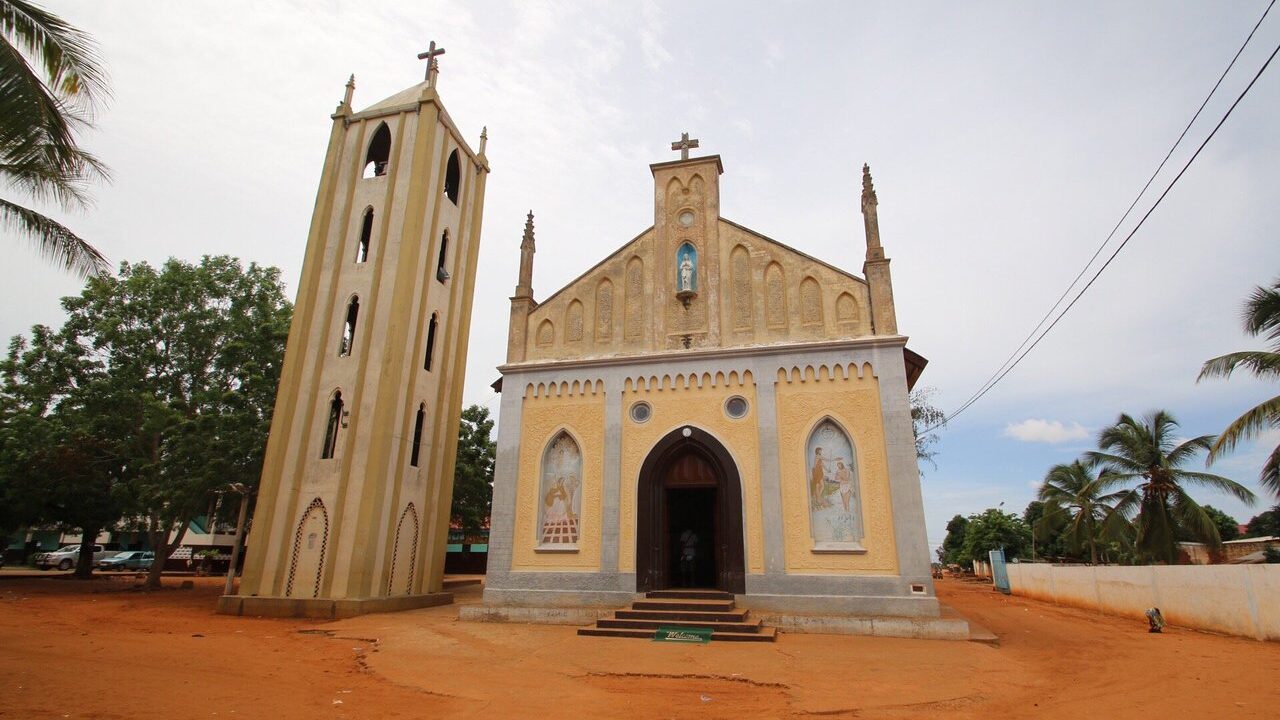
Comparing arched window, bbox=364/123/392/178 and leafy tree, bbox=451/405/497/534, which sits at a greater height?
arched window, bbox=364/123/392/178

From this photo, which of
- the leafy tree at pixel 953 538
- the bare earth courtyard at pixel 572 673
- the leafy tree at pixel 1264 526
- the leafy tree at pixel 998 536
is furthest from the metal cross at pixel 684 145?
the leafy tree at pixel 953 538

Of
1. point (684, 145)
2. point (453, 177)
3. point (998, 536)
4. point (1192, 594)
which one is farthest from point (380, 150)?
point (998, 536)

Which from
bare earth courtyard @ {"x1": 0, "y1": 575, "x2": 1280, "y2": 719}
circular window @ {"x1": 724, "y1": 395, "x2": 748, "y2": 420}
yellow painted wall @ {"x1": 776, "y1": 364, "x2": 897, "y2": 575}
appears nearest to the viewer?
bare earth courtyard @ {"x1": 0, "y1": 575, "x2": 1280, "y2": 719}

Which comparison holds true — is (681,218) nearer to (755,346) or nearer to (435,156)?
(755,346)

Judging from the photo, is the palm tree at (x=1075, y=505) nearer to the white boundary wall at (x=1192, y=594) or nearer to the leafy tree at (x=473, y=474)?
the white boundary wall at (x=1192, y=594)

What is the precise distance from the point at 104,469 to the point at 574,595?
1912 cm

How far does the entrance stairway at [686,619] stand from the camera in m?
11.5

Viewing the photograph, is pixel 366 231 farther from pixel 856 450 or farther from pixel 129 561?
pixel 129 561

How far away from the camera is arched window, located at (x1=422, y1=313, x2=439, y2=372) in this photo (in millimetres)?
18422

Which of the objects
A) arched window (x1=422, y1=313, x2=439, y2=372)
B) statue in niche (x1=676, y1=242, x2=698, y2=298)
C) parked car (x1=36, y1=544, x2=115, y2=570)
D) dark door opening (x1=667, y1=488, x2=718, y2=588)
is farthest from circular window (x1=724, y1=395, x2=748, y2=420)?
parked car (x1=36, y1=544, x2=115, y2=570)

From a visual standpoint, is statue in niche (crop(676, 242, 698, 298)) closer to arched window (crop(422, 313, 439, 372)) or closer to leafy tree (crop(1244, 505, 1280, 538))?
arched window (crop(422, 313, 439, 372))

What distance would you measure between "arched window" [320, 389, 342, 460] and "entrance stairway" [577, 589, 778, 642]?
8287mm

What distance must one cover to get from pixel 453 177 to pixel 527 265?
6302mm

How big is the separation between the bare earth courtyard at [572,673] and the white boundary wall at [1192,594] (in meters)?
0.85
